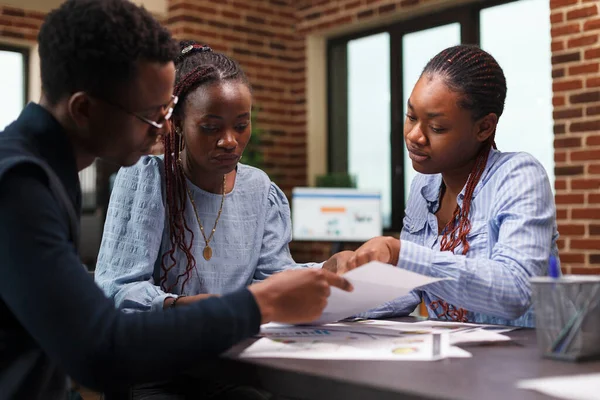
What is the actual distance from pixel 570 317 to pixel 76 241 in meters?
0.71

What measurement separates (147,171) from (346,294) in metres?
0.66

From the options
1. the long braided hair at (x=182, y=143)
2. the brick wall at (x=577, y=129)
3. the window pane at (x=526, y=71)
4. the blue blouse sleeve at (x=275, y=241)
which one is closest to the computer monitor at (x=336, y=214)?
the window pane at (x=526, y=71)

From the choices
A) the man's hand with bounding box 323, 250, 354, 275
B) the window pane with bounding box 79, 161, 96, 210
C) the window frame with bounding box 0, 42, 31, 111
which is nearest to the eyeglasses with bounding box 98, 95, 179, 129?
the man's hand with bounding box 323, 250, 354, 275

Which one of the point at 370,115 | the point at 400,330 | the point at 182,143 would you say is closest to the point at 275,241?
the point at 182,143

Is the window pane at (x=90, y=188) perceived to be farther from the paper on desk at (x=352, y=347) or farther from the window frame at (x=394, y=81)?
the paper on desk at (x=352, y=347)

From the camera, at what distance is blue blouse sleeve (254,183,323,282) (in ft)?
5.52

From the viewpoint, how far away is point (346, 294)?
112cm

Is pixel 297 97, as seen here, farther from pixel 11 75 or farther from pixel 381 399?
pixel 381 399

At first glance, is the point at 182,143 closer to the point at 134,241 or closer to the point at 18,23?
the point at 134,241

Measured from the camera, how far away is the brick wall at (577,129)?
3.71 m

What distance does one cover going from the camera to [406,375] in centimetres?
87

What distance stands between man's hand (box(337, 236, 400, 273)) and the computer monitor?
346 cm

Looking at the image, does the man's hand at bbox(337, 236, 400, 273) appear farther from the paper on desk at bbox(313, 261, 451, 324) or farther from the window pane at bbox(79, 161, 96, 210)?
the window pane at bbox(79, 161, 96, 210)

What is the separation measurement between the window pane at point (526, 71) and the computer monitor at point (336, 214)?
0.98m
